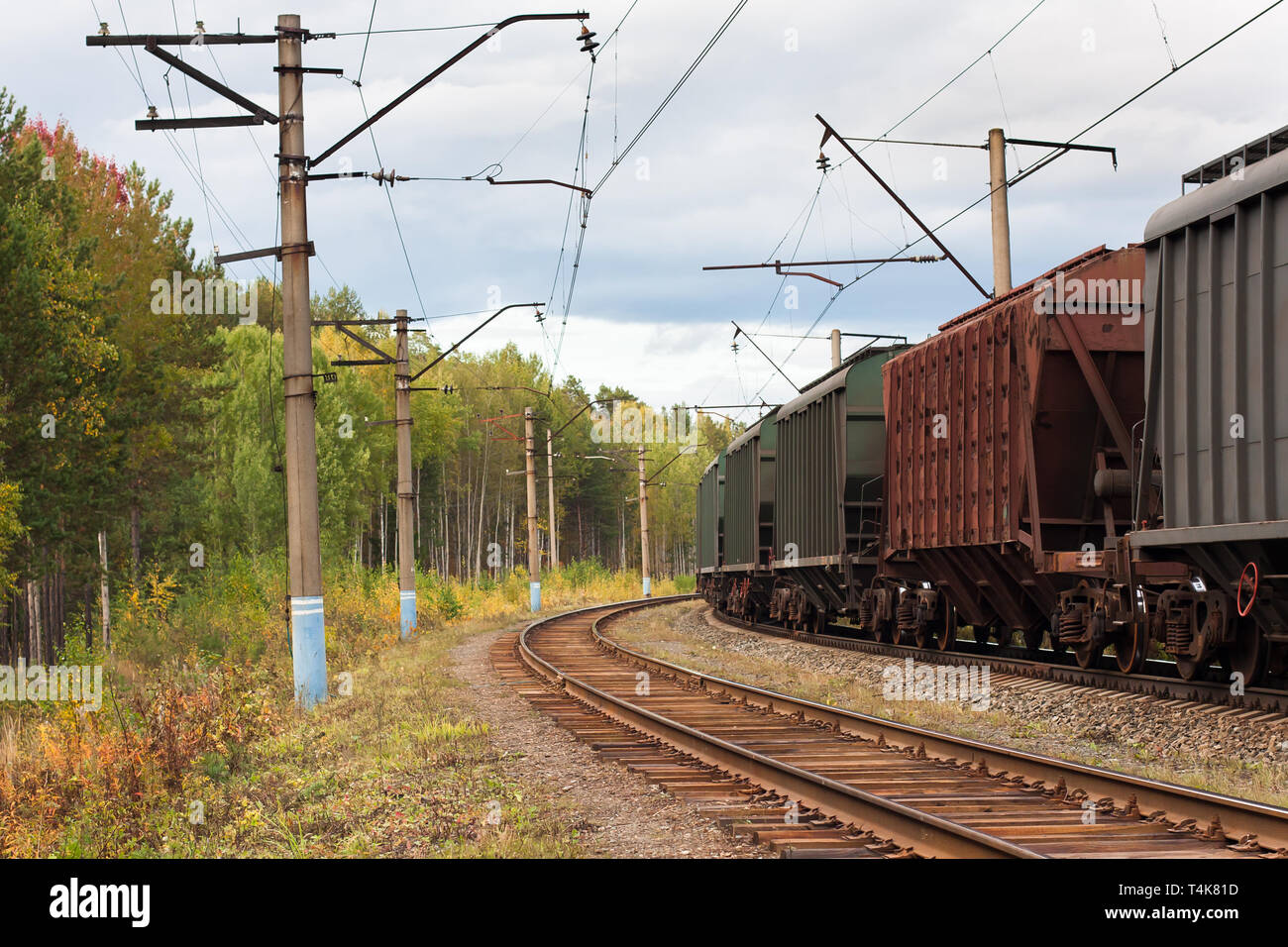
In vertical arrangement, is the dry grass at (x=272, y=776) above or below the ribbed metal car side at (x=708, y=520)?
below

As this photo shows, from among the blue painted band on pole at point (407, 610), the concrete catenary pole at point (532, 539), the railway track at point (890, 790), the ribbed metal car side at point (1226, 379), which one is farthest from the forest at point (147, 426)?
the ribbed metal car side at point (1226, 379)

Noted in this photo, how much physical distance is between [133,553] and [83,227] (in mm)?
11333

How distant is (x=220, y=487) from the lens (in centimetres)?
5031

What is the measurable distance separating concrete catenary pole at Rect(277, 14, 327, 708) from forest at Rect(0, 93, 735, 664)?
53.9 inches

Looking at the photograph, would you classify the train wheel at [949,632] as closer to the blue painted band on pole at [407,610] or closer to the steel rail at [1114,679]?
the steel rail at [1114,679]

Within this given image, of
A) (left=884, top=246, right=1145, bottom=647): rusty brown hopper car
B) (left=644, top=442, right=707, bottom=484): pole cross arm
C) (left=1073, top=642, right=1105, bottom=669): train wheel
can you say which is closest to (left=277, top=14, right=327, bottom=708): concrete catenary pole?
(left=884, top=246, right=1145, bottom=647): rusty brown hopper car

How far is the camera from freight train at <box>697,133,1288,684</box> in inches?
378

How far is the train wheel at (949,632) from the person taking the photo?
1847 centimetres

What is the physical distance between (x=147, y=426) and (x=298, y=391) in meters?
24.6

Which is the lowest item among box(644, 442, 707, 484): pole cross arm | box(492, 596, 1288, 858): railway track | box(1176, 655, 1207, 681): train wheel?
box(492, 596, 1288, 858): railway track

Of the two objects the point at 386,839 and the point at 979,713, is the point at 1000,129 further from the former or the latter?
the point at 386,839

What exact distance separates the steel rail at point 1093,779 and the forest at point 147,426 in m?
7.80

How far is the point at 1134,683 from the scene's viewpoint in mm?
12633

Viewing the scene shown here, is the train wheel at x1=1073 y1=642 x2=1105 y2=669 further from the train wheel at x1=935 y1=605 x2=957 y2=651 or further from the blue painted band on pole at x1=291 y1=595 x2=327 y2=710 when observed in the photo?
the blue painted band on pole at x1=291 y1=595 x2=327 y2=710
